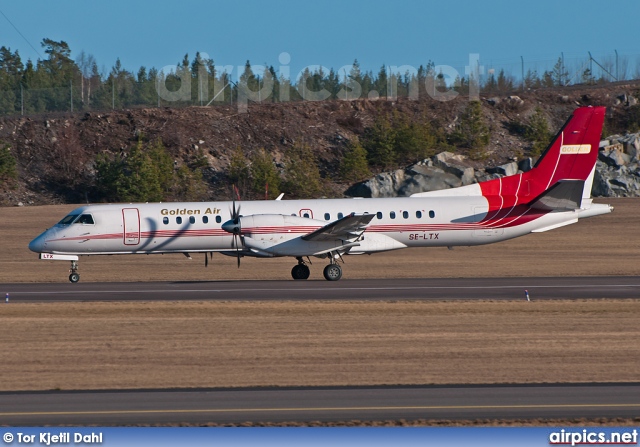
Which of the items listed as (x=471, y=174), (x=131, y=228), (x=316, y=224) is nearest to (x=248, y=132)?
(x=471, y=174)

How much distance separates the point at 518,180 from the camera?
2945 centimetres

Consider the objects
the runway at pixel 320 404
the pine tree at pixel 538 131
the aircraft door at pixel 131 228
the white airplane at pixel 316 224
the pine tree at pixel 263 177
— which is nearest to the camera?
the runway at pixel 320 404

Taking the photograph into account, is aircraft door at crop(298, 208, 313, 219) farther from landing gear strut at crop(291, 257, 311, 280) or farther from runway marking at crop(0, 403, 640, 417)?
runway marking at crop(0, 403, 640, 417)

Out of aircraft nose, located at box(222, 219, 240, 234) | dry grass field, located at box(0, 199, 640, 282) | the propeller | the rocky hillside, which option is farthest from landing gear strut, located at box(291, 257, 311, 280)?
the rocky hillside

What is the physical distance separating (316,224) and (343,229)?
123cm

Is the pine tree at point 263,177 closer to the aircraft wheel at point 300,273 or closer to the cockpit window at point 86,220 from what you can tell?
the aircraft wheel at point 300,273

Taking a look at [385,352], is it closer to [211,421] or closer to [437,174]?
Result: [211,421]

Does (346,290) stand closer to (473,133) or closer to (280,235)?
(280,235)

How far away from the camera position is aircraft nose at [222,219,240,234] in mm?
26703

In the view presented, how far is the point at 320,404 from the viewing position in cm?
1081

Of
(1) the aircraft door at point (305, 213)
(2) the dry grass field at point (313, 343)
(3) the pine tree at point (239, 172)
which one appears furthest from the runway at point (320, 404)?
(3) the pine tree at point (239, 172)

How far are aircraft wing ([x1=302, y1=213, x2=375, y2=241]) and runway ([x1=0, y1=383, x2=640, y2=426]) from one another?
46.8 feet

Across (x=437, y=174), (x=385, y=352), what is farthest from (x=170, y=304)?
(x=437, y=174)

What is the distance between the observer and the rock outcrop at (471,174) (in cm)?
5259
